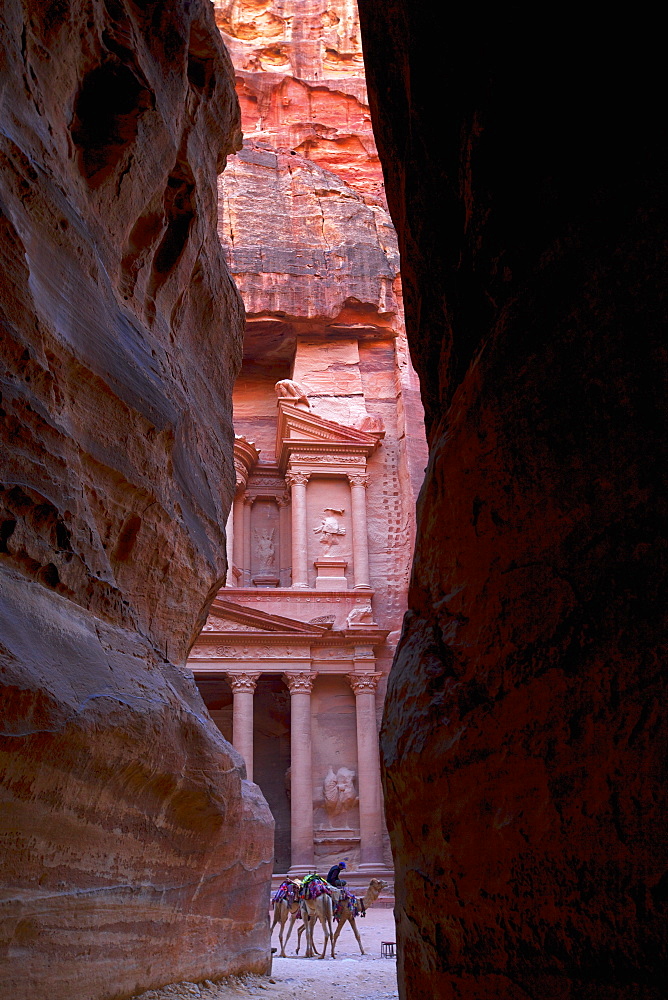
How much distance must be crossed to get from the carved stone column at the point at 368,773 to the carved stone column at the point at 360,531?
119 inches

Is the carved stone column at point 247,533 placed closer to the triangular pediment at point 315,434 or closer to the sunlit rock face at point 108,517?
the triangular pediment at point 315,434

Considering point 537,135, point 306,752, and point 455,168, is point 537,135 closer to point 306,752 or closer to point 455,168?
point 455,168

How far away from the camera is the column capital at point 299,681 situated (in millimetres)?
22234

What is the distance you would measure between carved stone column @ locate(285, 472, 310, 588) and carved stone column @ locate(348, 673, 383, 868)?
3507mm

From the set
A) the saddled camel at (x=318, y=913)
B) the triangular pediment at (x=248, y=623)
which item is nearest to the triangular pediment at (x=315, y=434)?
the triangular pediment at (x=248, y=623)

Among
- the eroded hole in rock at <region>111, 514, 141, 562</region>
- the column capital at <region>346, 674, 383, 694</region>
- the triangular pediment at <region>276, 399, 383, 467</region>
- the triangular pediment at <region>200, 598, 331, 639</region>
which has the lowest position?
the eroded hole in rock at <region>111, 514, 141, 562</region>

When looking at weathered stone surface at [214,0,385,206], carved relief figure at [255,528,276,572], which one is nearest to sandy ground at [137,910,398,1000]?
carved relief figure at [255,528,276,572]

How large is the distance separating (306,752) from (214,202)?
17517 millimetres

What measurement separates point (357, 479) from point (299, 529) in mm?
2518

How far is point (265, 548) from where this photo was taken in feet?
89.4

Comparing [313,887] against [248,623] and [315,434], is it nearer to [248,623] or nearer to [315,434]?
[248,623]

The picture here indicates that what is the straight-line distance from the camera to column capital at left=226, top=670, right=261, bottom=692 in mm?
21844

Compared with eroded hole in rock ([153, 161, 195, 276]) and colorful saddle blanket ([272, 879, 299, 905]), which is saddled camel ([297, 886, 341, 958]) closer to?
colorful saddle blanket ([272, 879, 299, 905])

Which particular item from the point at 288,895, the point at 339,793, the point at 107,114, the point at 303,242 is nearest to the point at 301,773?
the point at 339,793
